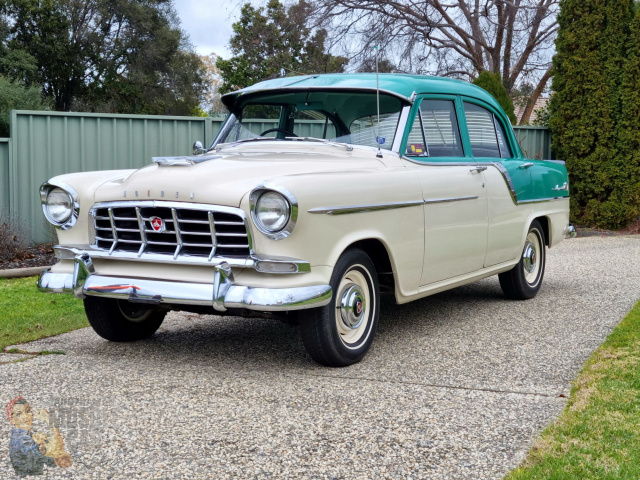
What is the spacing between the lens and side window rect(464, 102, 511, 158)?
19.9 ft

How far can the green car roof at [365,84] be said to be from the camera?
5.31m

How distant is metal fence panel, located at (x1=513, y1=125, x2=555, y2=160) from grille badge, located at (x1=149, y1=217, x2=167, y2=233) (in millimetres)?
11899

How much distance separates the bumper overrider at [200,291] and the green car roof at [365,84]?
1.81 meters

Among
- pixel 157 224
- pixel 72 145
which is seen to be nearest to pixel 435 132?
pixel 157 224

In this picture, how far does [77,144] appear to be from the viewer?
34.6 ft

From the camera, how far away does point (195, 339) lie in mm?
5410

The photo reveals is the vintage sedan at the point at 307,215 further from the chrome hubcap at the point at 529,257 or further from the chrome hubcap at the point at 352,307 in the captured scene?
the chrome hubcap at the point at 529,257

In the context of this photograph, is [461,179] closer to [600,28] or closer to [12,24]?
[600,28]

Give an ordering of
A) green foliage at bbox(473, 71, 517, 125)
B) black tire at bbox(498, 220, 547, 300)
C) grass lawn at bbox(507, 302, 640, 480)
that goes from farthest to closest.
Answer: green foliage at bbox(473, 71, 517, 125), black tire at bbox(498, 220, 547, 300), grass lawn at bbox(507, 302, 640, 480)

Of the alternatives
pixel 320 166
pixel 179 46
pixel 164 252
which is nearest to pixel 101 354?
pixel 164 252

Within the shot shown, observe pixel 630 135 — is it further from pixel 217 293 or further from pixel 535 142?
pixel 217 293

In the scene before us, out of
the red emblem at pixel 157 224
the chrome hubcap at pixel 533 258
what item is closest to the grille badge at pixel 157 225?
the red emblem at pixel 157 224

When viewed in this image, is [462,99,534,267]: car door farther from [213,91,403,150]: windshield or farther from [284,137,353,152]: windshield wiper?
[284,137,353,152]: windshield wiper

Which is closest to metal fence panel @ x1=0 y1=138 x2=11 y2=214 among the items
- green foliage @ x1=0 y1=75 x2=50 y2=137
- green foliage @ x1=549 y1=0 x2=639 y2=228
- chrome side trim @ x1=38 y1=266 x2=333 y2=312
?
green foliage @ x1=0 y1=75 x2=50 y2=137
